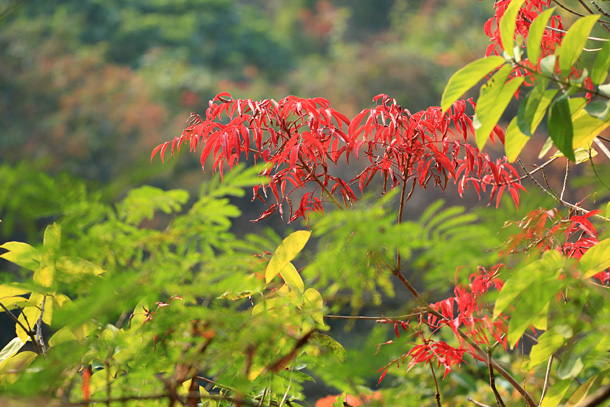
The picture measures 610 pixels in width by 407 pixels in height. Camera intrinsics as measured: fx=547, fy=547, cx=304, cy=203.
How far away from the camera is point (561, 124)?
0.48 meters

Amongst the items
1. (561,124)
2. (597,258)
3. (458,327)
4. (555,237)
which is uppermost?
(561,124)

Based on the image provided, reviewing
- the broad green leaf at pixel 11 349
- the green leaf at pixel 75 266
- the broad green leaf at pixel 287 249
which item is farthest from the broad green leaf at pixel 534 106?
the broad green leaf at pixel 11 349

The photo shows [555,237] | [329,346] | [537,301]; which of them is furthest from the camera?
[555,237]

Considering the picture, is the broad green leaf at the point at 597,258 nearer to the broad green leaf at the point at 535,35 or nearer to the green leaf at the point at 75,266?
the broad green leaf at the point at 535,35

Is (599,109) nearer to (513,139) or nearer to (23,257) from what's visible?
(513,139)

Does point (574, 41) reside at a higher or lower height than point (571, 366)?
higher

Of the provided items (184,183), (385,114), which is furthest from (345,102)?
(385,114)

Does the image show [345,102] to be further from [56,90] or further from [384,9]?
[384,9]

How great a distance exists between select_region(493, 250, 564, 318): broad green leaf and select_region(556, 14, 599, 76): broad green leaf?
0.56 ft

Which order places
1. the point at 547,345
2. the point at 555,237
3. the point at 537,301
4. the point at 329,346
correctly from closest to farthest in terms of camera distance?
the point at 537,301
the point at 547,345
the point at 329,346
the point at 555,237

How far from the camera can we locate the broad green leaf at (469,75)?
49 centimetres

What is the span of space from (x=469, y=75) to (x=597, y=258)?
0.20 meters

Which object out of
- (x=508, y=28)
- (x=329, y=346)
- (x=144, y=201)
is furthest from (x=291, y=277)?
(x=508, y=28)

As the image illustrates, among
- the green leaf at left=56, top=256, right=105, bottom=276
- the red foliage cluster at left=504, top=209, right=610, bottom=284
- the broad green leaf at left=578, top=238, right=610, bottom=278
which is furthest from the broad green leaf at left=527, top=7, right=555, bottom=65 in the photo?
the green leaf at left=56, top=256, right=105, bottom=276
